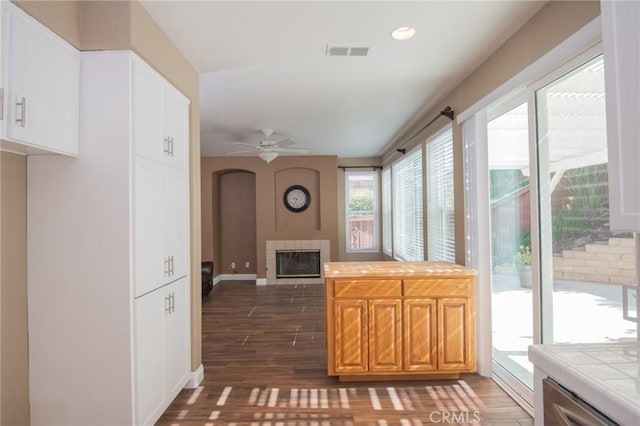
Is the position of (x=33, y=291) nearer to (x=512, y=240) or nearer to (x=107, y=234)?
(x=107, y=234)

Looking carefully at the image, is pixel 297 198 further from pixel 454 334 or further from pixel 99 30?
pixel 99 30

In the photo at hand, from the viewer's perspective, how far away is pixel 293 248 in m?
7.30

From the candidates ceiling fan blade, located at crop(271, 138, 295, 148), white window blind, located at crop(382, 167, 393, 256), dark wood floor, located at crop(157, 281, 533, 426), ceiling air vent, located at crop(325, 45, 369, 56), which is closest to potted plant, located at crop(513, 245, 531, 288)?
dark wood floor, located at crop(157, 281, 533, 426)

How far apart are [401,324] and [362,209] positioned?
5.21m

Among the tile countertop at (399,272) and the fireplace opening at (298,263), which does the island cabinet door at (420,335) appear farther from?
the fireplace opening at (298,263)

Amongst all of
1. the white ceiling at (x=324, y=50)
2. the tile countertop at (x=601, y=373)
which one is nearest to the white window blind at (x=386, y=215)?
the white ceiling at (x=324, y=50)

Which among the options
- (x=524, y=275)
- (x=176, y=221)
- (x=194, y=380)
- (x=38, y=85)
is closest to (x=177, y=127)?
(x=176, y=221)

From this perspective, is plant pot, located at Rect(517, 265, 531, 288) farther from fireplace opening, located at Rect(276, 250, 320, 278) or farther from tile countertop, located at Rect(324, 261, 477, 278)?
fireplace opening, located at Rect(276, 250, 320, 278)

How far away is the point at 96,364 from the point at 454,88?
3645 millimetres

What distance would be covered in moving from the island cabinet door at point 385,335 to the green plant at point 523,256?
3.11 feet

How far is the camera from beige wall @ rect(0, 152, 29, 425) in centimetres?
179

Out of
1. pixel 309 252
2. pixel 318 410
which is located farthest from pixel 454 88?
pixel 309 252

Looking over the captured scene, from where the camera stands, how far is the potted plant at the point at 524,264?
99.1 inches

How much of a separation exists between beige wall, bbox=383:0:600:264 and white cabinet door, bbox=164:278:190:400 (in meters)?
2.51
